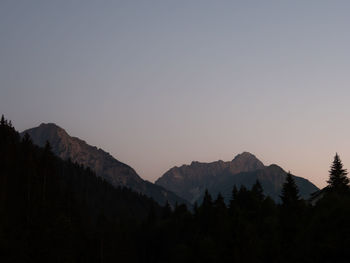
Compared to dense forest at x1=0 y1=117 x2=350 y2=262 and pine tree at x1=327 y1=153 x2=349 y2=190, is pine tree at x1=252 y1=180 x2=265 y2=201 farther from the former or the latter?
pine tree at x1=327 y1=153 x2=349 y2=190

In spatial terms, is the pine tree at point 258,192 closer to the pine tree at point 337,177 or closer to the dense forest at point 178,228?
the dense forest at point 178,228

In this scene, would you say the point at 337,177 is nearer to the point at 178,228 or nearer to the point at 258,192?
the point at 258,192

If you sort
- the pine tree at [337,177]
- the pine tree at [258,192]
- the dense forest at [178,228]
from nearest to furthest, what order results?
the dense forest at [178,228]
the pine tree at [337,177]
the pine tree at [258,192]

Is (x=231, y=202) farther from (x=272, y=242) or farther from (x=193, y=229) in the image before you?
(x=272, y=242)

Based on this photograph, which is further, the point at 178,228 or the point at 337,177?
the point at 178,228

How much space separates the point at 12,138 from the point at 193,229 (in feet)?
159

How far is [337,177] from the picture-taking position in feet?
276

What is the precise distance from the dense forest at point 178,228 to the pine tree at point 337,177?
0.54 feet

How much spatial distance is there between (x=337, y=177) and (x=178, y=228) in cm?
5673

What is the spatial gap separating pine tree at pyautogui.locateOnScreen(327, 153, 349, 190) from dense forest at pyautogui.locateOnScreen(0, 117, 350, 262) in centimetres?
16

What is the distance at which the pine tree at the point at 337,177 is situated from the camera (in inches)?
3270

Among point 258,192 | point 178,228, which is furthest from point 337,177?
point 178,228

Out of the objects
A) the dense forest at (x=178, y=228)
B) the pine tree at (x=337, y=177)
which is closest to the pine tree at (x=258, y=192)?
the dense forest at (x=178, y=228)

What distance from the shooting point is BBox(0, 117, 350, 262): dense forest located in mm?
59875
